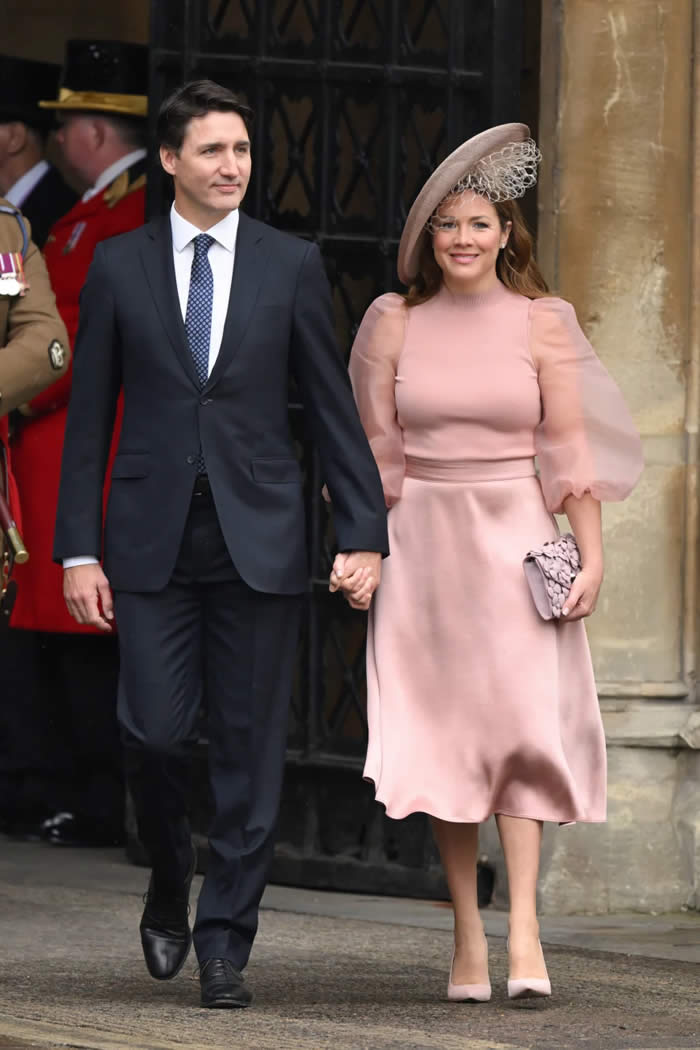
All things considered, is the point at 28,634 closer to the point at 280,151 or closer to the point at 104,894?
the point at 104,894

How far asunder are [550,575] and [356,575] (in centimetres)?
44

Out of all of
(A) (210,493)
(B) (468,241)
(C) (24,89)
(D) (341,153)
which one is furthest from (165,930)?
(C) (24,89)

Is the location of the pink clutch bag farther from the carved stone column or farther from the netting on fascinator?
the carved stone column

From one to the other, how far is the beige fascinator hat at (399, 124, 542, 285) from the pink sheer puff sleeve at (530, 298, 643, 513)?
28 centimetres

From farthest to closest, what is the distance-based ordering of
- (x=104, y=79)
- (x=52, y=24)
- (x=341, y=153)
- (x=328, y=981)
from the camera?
(x=52, y=24) → (x=104, y=79) → (x=341, y=153) → (x=328, y=981)

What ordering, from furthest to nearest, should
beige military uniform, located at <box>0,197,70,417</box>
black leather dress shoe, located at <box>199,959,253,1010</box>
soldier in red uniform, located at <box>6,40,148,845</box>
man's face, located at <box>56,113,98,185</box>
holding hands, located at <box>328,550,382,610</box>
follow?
man's face, located at <box>56,113,98,185</box> → soldier in red uniform, located at <box>6,40,148,845</box> → beige military uniform, located at <box>0,197,70,417</box> → holding hands, located at <box>328,550,382,610</box> → black leather dress shoe, located at <box>199,959,253,1010</box>

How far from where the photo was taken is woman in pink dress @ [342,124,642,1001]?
586 cm

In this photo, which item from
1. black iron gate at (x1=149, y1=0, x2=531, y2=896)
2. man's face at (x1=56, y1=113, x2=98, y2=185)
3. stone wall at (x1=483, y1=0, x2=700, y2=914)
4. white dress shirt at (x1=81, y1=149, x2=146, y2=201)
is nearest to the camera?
stone wall at (x1=483, y1=0, x2=700, y2=914)

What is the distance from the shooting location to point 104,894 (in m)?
7.49

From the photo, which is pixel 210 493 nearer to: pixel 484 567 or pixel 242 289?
pixel 242 289

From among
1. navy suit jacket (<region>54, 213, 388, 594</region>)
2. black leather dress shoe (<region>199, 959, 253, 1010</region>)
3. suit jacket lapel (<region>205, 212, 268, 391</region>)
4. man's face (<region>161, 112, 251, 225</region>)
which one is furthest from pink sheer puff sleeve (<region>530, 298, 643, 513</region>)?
black leather dress shoe (<region>199, 959, 253, 1010</region>)

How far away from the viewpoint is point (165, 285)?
5719mm

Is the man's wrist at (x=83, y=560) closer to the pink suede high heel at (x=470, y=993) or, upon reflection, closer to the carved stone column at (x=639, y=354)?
the pink suede high heel at (x=470, y=993)

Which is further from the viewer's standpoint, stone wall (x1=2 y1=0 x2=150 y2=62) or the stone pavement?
stone wall (x1=2 y1=0 x2=150 y2=62)
